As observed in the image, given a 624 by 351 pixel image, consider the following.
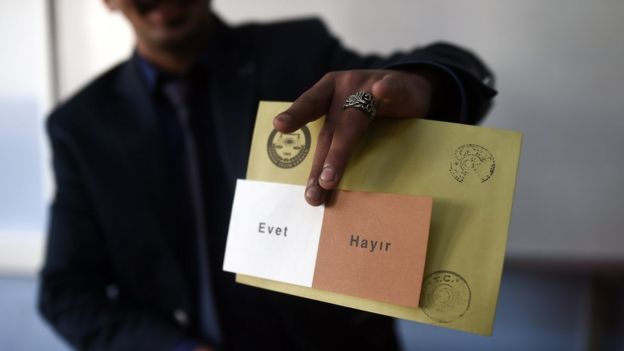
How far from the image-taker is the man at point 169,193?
1.67ft

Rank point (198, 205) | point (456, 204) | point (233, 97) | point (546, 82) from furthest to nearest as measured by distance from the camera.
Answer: point (546, 82) → point (198, 205) → point (233, 97) → point (456, 204)

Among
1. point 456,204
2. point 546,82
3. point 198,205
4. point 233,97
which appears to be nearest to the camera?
point 456,204

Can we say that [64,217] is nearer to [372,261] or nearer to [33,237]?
[33,237]

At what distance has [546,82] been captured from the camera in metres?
0.72

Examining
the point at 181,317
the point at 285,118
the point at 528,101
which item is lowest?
the point at 181,317

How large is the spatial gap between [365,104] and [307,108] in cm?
4

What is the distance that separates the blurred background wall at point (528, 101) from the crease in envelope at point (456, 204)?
335 mm

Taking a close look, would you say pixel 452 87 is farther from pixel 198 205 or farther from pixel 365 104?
pixel 198 205

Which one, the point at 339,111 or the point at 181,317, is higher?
the point at 339,111

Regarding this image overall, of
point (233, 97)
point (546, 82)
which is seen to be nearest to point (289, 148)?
point (233, 97)

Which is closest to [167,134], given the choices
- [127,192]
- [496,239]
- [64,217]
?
[127,192]

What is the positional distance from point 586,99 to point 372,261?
65 centimetres

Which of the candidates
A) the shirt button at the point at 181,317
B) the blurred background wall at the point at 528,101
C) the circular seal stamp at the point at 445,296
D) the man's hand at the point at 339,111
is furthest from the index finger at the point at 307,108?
the shirt button at the point at 181,317

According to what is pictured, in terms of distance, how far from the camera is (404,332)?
2.55 ft
